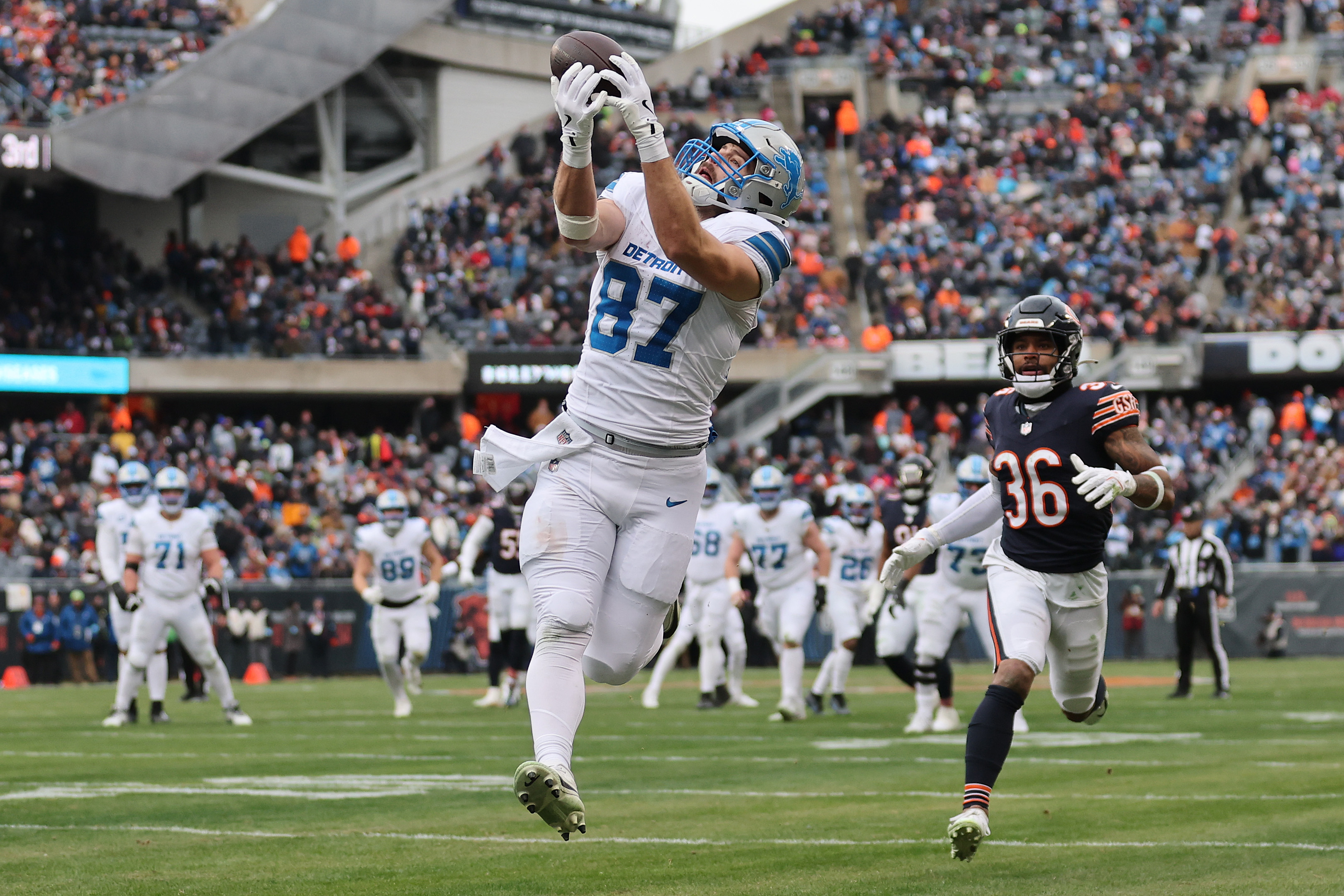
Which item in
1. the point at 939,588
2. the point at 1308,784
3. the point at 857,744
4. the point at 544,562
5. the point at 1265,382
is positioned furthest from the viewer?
the point at 1265,382

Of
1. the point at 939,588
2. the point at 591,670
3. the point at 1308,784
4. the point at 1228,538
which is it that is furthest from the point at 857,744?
the point at 1228,538

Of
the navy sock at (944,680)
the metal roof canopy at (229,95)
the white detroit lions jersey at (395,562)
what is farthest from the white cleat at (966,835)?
the metal roof canopy at (229,95)

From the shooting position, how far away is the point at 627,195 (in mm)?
5910

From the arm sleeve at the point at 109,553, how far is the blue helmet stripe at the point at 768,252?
37.9 feet

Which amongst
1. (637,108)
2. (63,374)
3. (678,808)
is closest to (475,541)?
(678,808)

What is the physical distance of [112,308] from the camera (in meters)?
35.6

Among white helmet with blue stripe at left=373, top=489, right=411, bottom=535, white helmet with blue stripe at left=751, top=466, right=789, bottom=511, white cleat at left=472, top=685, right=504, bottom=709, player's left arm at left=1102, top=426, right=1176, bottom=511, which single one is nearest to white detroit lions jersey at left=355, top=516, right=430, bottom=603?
white helmet with blue stripe at left=373, top=489, right=411, bottom=535

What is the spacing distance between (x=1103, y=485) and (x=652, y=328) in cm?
183

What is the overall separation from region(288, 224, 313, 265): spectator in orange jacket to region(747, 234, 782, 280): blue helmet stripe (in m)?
33.8

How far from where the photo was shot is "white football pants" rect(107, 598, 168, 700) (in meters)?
15.5

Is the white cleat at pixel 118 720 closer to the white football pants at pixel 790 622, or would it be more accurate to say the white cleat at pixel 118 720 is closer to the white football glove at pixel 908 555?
the white football pants at pixel 790 622

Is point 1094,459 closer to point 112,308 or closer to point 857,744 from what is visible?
point 857,744

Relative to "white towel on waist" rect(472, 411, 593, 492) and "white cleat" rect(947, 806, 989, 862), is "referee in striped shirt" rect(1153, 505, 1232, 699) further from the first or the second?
"white towel on waist" rect(472, 411, 593, 492)

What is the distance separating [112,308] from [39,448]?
6.67 m
